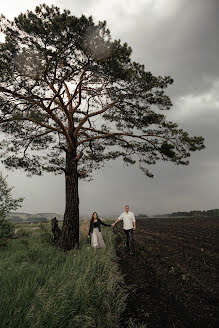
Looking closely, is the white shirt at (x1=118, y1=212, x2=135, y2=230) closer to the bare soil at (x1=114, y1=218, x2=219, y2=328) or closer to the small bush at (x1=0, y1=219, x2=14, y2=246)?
the bare soil at (x1=114, y1=218, x2=219, y2=328)

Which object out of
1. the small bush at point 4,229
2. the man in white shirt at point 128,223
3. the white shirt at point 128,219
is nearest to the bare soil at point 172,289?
the man in white shirt at point 128,223

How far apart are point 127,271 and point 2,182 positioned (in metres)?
6.80

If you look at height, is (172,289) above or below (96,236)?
below

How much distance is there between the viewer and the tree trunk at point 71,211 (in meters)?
10.6

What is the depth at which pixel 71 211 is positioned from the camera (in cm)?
1100

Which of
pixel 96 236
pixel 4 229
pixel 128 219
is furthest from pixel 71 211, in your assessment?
pixel 4 229

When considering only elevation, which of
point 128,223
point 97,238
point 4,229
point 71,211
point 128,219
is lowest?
point 97,238

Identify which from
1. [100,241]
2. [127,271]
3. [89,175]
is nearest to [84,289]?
[127,271]

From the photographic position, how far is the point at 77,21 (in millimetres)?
8891

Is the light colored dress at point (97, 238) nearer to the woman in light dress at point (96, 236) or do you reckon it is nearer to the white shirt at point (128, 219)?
the woman in light dress at point (96, 236)

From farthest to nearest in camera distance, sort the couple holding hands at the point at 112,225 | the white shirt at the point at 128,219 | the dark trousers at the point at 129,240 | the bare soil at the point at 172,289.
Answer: the white shirt at the point at 128,219 → the couple holding hands at the point at 112,225 → the dark trousers at the point at 129,240 → the bare soil at the point at 172,289

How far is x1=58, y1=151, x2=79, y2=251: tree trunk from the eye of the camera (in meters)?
10.6

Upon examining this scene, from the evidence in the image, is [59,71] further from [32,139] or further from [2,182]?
[2,182]

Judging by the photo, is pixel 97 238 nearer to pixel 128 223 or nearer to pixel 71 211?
pixel 128 223
